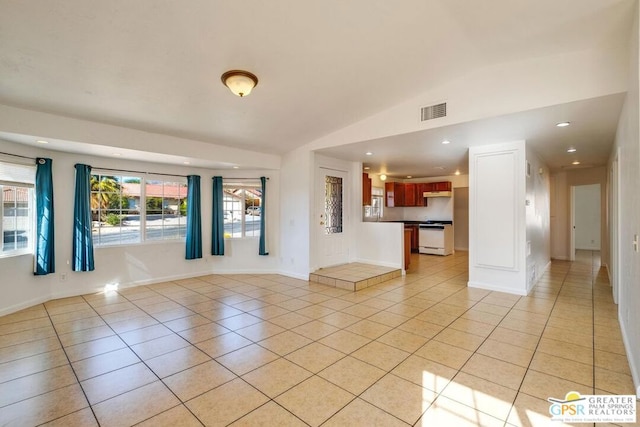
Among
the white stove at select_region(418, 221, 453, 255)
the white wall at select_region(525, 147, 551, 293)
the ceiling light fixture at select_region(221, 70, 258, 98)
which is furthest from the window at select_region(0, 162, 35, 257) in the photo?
the white stove at select_region(418, 221, 453, 255)

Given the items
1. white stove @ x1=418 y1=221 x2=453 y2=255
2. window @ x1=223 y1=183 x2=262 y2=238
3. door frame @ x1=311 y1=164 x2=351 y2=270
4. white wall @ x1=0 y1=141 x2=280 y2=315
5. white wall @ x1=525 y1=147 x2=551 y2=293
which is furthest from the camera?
white stove @ x1=418 y1=221 x2=453 y2=255

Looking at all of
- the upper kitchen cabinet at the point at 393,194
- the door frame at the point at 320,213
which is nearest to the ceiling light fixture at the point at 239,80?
the door frame at the point at 320,213

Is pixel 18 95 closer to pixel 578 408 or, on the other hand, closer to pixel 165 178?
pixel 165 178

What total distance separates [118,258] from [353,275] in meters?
4.20

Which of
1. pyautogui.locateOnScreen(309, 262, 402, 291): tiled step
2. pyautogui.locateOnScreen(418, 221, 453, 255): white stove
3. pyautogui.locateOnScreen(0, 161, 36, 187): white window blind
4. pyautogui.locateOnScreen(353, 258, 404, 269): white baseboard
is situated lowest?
pyautogui.locateOnScreen(309, 262, 402, 291): tiled step

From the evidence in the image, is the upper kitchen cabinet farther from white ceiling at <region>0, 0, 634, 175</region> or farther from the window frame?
white ceiling at <region>0, 0, 634, 175</region>

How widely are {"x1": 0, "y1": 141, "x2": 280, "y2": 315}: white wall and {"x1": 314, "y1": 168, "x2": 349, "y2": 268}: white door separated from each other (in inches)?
36.8

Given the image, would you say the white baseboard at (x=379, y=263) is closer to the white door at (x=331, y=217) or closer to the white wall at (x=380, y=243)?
the white wall at (x=380, y=243)

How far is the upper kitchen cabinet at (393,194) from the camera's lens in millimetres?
9516

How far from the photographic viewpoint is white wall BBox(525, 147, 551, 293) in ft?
16.1

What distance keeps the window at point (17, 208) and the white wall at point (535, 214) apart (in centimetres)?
746

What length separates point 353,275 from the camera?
18.1 feet

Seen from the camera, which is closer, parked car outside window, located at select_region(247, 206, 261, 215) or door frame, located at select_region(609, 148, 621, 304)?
door frame, located at select_region(609, 148, 621, 304)

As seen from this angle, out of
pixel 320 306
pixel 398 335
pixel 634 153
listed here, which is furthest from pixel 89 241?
pixel 634 153
